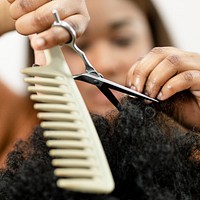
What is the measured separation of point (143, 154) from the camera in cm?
61

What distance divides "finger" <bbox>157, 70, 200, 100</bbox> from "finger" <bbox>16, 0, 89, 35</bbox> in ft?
0.56

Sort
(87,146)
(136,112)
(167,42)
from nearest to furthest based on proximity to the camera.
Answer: (87,146) < (136,112) < (167,42)

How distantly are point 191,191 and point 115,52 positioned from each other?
0.99 meters

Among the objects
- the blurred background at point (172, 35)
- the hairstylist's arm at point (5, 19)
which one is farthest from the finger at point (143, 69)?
the blurred background at point (172, 35)

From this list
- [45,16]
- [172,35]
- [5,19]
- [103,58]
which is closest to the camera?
[45,16]

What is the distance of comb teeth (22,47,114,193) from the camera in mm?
533

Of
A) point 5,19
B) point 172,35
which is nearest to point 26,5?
point 5,19

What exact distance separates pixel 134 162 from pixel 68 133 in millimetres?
107

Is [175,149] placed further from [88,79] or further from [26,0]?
[26,0]

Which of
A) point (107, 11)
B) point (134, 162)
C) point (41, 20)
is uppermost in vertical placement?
point (41, 20)

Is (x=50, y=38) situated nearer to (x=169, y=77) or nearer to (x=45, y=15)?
(x=45, y=15)

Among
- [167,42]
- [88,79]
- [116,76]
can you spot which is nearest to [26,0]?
[88,79]

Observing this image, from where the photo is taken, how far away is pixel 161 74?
0.75 meters

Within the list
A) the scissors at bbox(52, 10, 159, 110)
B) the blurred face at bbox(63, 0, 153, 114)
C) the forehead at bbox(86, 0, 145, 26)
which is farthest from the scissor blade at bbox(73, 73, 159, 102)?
the forehead at bbox(86, 0, 145, 26)
